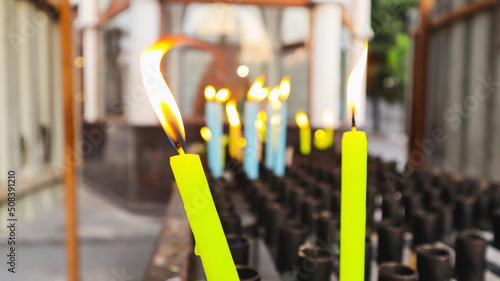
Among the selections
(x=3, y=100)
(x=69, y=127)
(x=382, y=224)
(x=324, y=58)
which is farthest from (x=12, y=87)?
(x=324, y=58)

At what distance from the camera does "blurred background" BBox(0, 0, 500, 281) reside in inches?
51.6

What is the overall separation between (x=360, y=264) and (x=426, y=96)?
7.81ft

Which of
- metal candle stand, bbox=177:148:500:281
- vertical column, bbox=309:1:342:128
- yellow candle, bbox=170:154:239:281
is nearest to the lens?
yellow candle, bbox=170:154:239:281

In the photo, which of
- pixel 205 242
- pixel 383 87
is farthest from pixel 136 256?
pixel 383 87

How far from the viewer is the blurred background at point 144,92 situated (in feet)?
4.30

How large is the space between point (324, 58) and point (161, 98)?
322 cm

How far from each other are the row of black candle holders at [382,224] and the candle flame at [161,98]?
0.18m

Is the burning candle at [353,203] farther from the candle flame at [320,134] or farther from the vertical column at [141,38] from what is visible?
the vertical column at [141,38]

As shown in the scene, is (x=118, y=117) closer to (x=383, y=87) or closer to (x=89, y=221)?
(x=89, y=221)

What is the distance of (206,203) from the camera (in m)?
0.24

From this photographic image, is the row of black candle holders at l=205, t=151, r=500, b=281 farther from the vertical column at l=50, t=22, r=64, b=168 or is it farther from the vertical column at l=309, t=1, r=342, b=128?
the vertical column at l=309, t=1, r=342, b=128

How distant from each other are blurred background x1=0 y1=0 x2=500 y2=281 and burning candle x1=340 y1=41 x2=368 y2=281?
0.39 meters

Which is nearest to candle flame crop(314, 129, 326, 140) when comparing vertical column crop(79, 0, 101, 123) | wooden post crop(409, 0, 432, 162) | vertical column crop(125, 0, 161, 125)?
wooden post crop(409, 0, 432, 162)

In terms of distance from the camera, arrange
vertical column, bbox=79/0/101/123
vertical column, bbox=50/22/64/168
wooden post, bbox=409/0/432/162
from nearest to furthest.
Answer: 1. vertical column, bbox=50/22/64/168
2. wooden post, bbox=409/0/432/162
3. vertical column, bbox=79/0/101/123
